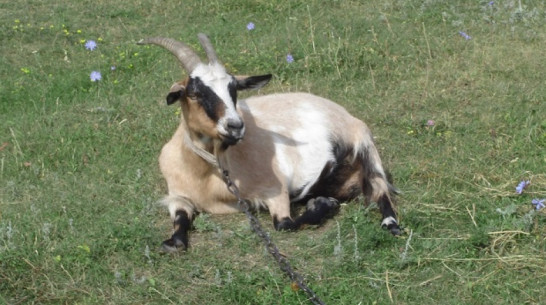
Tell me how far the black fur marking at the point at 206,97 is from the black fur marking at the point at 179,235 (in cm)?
74

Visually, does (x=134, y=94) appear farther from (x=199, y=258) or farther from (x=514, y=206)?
(x=514, y=206)

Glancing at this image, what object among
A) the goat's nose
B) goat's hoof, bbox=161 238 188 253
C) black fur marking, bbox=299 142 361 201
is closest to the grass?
goat's hoof, bbox=161 238 188 253

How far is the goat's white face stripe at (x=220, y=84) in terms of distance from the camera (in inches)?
204

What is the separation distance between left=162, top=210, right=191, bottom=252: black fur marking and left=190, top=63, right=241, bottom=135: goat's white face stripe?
71 centimetres

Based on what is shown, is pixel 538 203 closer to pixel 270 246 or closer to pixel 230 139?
pixel 270 246

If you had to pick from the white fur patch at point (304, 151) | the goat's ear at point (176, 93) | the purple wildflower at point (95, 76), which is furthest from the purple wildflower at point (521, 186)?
the purple wildflower at point (95, 76)

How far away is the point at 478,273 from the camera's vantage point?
4.91 m

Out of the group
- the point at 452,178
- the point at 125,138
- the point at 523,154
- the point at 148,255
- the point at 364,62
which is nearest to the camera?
the point at 148,255

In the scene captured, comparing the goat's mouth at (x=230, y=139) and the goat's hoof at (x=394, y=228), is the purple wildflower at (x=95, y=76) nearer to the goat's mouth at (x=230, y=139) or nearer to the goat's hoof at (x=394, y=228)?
the goat's mouth at (x=230, y=139)

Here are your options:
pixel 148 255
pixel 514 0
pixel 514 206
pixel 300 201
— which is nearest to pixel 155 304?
pixel 148 255

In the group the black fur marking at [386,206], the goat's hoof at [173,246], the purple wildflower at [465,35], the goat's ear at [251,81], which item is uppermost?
the goat's ear at [251,81]

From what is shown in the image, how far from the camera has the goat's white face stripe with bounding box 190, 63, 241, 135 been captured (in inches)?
204

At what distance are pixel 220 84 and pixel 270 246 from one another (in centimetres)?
104

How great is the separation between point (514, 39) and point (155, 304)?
5545 millimetres
